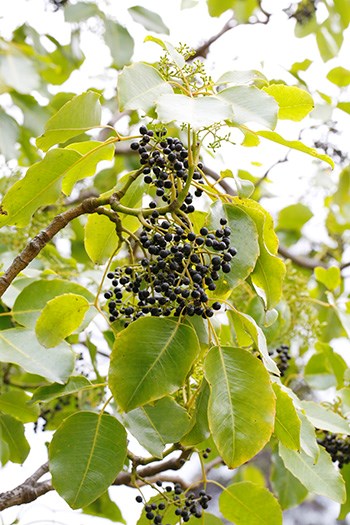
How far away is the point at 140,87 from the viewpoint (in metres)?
0.91

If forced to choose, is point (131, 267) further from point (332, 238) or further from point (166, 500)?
point (332, 238)

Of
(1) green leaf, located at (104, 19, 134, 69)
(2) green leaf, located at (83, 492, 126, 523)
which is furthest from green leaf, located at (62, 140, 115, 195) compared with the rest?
(1) green leaf, located at (104, 19, 134, 69)

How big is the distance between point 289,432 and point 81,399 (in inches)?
33.1

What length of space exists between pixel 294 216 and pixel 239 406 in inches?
67.4

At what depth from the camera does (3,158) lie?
1.93 m

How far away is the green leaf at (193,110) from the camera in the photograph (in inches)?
31.8

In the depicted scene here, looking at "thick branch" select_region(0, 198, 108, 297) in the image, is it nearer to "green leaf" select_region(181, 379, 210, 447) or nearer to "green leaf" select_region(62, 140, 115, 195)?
"green leaf" select_region(62, 140, 115, 195)

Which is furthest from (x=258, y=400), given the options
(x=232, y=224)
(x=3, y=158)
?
(x=3, y=158)

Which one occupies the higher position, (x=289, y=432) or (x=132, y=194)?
(x=132, y=194)

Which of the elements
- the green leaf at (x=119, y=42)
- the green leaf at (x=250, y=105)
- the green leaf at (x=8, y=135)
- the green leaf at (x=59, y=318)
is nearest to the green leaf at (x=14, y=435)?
the green leaf at (x=59, y=318)

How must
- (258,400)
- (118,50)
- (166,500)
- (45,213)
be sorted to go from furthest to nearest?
(118,50) < (45,213) < (166,500) < (258,400)

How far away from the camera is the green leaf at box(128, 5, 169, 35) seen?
229cm

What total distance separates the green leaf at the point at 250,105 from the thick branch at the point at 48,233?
22 cm

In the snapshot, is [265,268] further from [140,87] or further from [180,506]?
[180,506]
